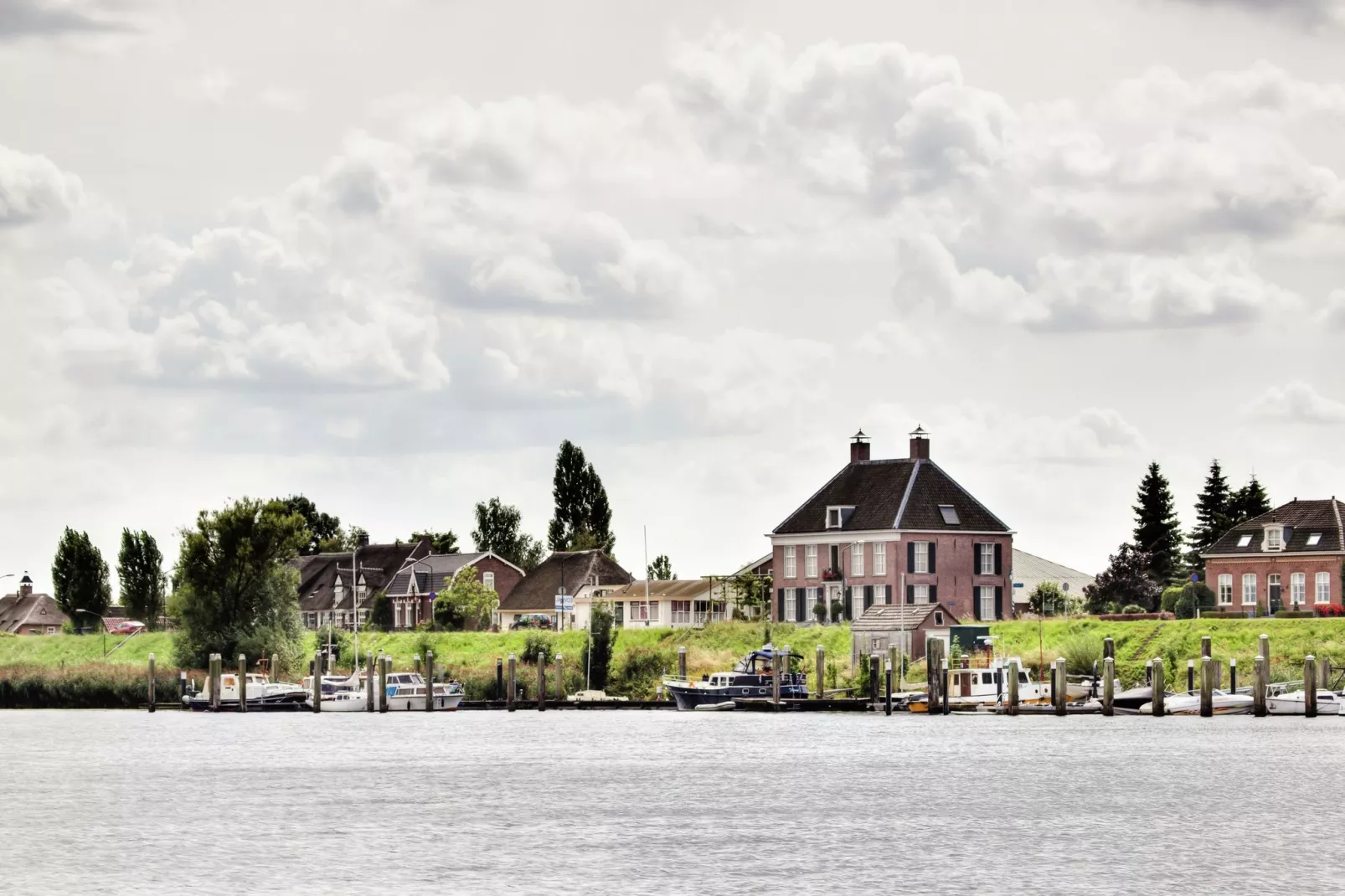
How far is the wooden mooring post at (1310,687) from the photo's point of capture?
93.8 m

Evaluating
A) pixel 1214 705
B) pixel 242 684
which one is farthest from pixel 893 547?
pixel 242 684

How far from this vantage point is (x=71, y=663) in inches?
6299

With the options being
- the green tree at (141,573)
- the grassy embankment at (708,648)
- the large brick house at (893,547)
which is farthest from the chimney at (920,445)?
the green tree at (141,573)

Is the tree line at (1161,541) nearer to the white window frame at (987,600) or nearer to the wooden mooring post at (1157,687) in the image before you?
the white window frame at (987,600)

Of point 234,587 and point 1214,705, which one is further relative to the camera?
point 234,587

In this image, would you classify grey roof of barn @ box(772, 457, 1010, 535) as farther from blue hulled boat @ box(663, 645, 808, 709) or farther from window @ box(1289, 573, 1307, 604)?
blue hulled boat @ box(663, 645, 808, 709)

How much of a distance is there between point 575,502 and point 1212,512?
6176 cm

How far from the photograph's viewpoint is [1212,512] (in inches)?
6289

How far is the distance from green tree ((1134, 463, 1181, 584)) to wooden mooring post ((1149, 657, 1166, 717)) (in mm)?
62862

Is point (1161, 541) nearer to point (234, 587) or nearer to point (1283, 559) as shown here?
point (1283, 559)

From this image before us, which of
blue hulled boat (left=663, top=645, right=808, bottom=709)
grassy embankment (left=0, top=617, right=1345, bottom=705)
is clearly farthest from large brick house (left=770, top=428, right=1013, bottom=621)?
blue hulled boat (left=663, top=645, right=808, bottom=709)

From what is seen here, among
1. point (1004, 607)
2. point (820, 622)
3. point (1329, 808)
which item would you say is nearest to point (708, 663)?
point (820, 622)

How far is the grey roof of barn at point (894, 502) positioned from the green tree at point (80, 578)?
3002 inches

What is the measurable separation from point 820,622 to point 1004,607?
1384cm
